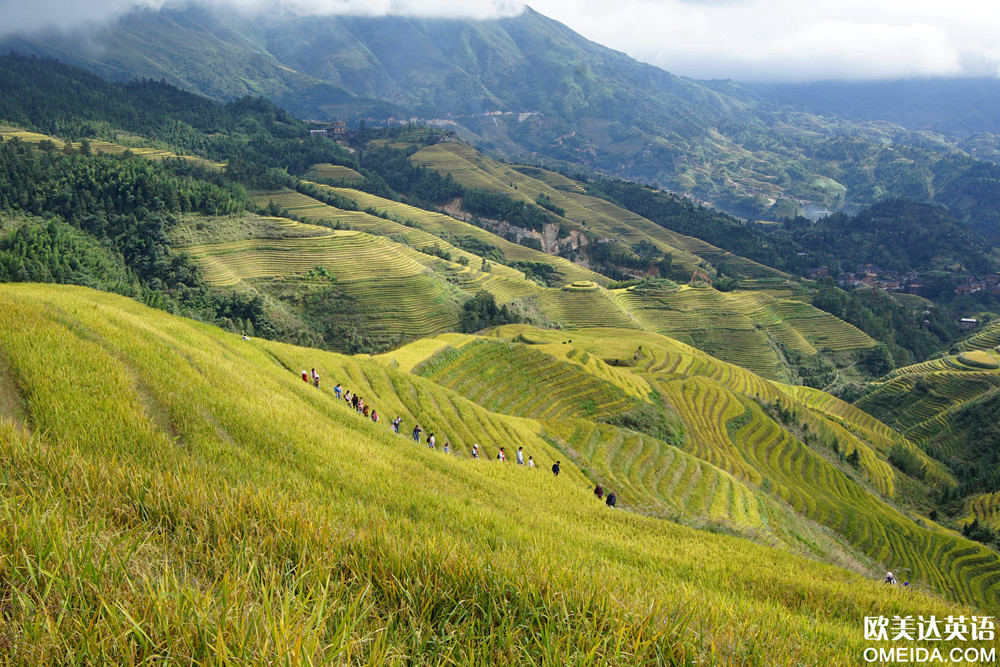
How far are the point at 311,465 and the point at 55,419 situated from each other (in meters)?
3.57

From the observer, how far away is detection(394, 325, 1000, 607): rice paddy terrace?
29000 mm

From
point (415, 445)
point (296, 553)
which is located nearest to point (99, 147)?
point (415, 445)

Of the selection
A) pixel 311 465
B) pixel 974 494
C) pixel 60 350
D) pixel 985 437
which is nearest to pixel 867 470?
pixel 974 494

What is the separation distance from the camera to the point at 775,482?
3781 centimetres

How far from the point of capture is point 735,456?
4119 cm

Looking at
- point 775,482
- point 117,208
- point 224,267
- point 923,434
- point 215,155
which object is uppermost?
point 215,155

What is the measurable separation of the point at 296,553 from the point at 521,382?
3797 cm

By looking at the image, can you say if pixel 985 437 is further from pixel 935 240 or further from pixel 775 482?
pixel 935 240

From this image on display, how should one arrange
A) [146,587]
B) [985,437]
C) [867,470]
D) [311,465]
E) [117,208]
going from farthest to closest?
1. [117,208]
2. [985,437]
3. [867,470]
4. [311,465]
5. [146,587]

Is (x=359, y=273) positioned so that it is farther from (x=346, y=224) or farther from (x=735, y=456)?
(x=735, y=456)

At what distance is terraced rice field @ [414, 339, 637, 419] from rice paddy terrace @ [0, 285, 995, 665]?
25156 millimetres

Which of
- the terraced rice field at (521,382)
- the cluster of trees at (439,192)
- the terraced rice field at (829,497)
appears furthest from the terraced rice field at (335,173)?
the terraced rice field at (829,497)

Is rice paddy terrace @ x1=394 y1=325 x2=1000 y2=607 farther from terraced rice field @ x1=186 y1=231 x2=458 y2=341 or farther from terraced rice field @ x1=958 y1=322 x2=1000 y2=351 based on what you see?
terraced rice field @ x1=958 y1=322 x2=1000 y2=351

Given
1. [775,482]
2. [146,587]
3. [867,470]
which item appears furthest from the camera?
[867,470]
